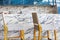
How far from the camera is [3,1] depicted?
12.6 feet

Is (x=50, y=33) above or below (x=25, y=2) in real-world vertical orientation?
below

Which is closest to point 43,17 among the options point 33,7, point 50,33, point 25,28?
point 50,33

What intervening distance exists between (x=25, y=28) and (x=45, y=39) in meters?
0.94

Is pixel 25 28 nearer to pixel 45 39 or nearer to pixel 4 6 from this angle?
pixel 45 39

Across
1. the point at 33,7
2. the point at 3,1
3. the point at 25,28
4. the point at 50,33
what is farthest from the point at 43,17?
the point at 3,1

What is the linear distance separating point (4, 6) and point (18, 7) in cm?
29

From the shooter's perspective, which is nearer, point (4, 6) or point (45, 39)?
point (45, 39)

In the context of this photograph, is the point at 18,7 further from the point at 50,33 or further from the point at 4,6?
the point at 50,33

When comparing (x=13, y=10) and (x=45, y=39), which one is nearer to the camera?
(x=45, y=39)

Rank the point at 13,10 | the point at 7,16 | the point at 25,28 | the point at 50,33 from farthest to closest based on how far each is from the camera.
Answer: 1. the point at 13,10
2. the point at 50,33
3. the point at 7,16
4. the point at 25,28

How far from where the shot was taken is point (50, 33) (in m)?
3.35

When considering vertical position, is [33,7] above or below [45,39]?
above

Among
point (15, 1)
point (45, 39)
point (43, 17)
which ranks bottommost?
point (45, 39)

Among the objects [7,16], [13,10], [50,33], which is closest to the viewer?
[7,16]
